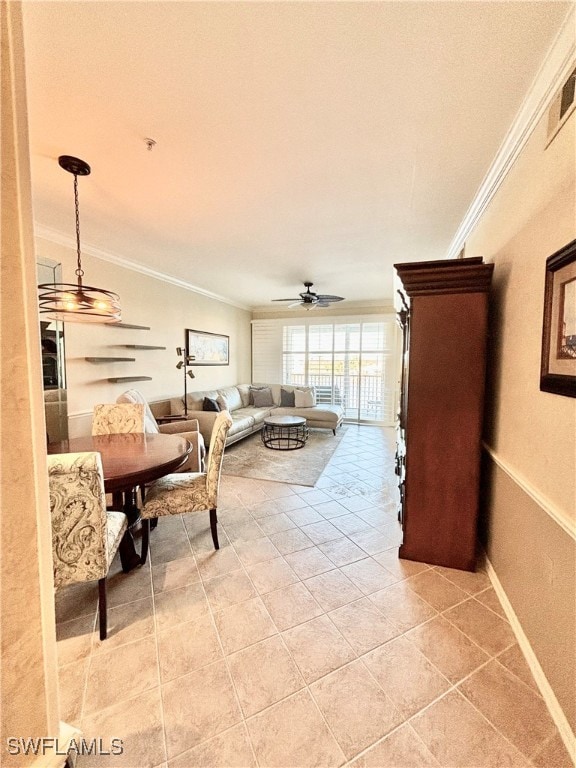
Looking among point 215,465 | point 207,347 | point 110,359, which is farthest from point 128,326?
point 215,465

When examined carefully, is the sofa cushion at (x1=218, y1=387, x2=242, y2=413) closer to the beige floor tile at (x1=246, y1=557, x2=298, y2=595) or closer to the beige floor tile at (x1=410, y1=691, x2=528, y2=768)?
the beige floor tile at (x1=246, y1=557, x2=298, y2=595)

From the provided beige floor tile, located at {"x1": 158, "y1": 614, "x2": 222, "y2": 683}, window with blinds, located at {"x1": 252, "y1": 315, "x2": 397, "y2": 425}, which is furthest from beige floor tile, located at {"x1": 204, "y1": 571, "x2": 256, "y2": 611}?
window with blinds, located at {"x1": 252, "y1": 315, "x2": 397, "y2": 425}

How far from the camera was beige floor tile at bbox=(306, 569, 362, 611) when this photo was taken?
71.0 inches

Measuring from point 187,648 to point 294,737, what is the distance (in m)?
0.63

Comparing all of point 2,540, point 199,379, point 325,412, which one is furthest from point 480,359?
point 199,379

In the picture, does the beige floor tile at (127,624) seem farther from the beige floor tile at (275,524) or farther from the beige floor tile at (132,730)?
the beige floor tile at (275,524)

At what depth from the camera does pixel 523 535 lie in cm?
156

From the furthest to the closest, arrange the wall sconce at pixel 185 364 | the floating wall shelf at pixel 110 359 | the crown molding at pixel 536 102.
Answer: the wall sconce at pixel 185 364
the floating wall shelf at pixel 110 359
the crown molding at pixel 536 102

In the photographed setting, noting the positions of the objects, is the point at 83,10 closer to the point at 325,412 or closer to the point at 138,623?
the point at 138,623

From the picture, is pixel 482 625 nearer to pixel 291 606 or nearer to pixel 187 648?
pixel 291 606

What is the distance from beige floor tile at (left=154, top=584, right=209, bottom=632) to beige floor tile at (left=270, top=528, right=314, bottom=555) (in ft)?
2.15

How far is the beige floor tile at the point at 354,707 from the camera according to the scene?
1153 millimetres

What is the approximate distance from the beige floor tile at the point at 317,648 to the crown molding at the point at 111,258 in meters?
3.44

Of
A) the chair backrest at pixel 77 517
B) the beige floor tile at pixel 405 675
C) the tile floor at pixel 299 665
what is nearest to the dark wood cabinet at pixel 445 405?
the tile floor at pixel 299 665
